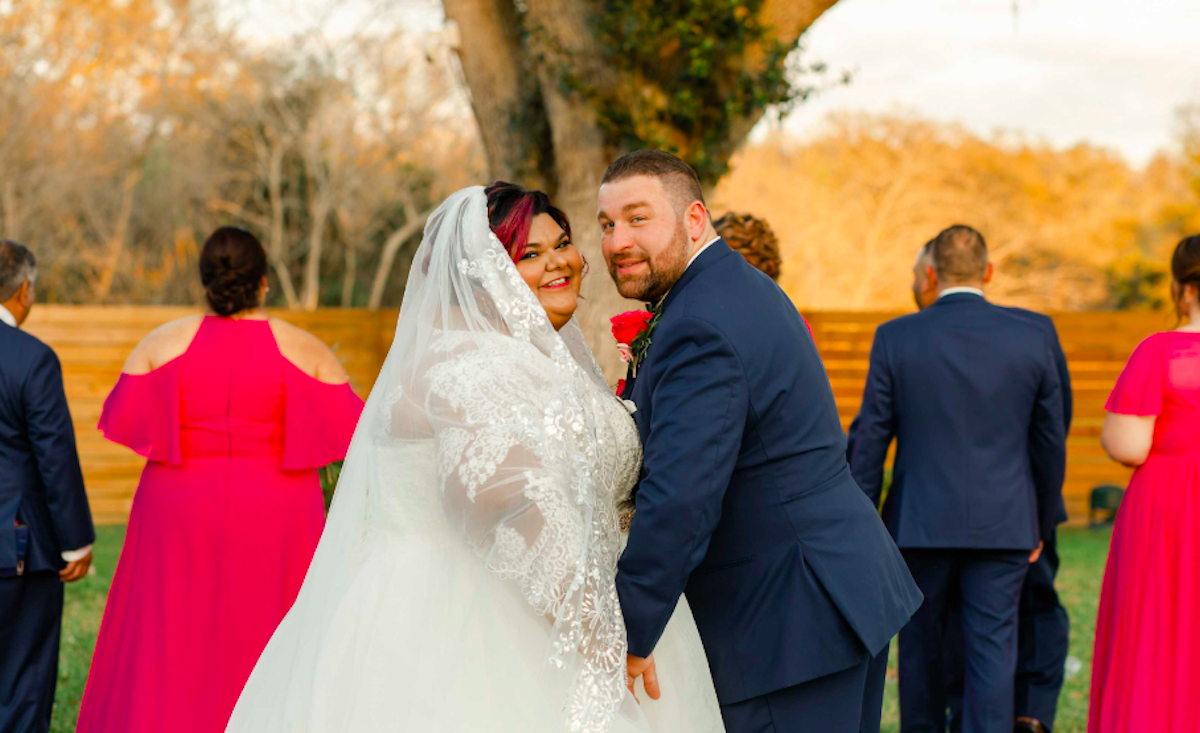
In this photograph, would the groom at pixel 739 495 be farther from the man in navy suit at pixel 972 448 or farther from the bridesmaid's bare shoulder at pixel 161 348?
the bridesmaid's bare shoulder at pixel 161 348

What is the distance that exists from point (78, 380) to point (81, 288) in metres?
12.4

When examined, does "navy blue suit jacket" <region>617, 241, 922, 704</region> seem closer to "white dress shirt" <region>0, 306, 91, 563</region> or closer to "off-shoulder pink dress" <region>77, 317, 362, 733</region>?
"off-shoulder pink dress" <region>77, 317, 362, 733</region>

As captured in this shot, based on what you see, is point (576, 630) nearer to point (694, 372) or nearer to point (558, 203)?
point (694, 372)

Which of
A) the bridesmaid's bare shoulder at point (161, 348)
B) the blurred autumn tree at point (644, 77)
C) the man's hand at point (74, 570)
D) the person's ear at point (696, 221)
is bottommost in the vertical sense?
the man's hand at point (74, 570)

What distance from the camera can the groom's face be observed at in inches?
102

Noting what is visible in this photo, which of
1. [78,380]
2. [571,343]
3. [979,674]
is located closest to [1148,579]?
[979,674]

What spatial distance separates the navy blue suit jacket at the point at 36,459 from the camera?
409 centimetres

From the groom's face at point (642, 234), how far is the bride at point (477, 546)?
0.80 ft

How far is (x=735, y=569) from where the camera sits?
2570mm

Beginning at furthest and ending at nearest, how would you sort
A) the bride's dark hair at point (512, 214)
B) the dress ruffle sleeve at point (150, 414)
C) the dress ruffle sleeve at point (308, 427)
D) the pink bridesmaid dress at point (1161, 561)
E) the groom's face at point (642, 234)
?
the dress ruffle sleeve at point (308, 427), the dress ruffle sleeve at point (150, 414), the pink bridesmaid dress at point (1161, 561), the bride's dark hair at point (512, 214), the groom's face at point (642, 234)

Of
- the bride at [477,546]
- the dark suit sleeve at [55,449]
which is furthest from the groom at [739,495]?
the dark suit sleeve at [55,449]

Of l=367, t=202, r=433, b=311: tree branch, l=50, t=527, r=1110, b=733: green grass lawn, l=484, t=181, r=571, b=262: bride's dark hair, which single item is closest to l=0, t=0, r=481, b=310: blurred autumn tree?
l=367, t=202, r=433, b=311: tree branch

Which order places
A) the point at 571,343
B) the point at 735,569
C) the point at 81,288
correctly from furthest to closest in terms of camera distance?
the point at 81,288
the point at 571,343
the point at 735,569

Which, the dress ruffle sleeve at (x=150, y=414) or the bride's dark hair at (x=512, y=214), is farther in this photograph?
the dress ruffle sleeve at (x=150, y=414)
